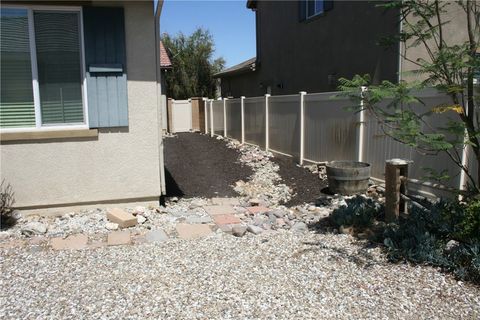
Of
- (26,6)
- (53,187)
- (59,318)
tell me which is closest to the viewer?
(59,318)

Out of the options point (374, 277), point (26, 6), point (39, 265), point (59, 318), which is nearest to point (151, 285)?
point (59, 318)

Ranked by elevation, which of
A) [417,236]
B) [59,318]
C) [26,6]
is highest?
[26,6]

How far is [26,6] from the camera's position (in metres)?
5.71

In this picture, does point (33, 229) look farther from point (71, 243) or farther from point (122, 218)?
point (122, 218)

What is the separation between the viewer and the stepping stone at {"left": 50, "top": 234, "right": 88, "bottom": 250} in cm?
504

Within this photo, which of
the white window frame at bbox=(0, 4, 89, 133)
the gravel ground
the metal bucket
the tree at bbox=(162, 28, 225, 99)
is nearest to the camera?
the gravel ground

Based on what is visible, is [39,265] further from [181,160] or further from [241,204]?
[181,160]

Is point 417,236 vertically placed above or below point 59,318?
above

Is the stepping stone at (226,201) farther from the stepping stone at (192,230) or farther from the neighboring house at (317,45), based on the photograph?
the neighboring house at (317,45)

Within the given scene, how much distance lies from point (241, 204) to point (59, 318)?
4222 mm

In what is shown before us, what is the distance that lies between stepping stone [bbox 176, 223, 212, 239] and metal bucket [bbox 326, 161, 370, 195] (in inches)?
106

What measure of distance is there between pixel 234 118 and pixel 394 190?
1088 cm

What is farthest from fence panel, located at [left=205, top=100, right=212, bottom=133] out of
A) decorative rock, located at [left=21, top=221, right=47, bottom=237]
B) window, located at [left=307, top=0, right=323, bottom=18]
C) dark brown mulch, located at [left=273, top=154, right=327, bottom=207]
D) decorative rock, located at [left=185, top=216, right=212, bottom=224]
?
decorative rock, located at [left=21, top=221, right=47, bottom=237]

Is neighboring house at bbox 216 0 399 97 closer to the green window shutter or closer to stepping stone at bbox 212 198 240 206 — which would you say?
stepping stone at bbox 212 198 240 206
